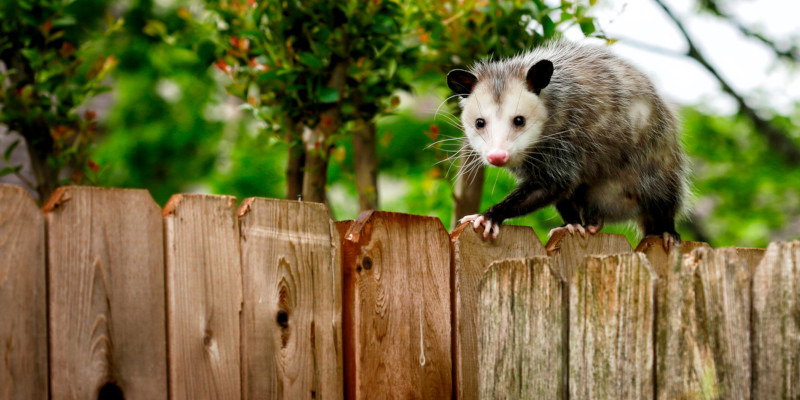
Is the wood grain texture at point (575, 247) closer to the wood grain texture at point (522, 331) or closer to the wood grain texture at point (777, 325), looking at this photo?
the wood grain texture at point (522, 331)

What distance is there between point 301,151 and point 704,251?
1.64 m

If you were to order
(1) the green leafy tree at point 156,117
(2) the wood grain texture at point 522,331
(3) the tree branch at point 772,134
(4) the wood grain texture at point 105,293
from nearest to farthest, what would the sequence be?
1. (4) the wood grain texture at point 105,293
2. (2) the wood grain texture at point 522,331
3. (3) the tree branch at point 772,134
4. (1) the green leafy tree at point 156,117

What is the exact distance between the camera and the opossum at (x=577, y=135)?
7.89 feet

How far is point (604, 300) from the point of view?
1.45 meters

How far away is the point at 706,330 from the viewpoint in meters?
1.34

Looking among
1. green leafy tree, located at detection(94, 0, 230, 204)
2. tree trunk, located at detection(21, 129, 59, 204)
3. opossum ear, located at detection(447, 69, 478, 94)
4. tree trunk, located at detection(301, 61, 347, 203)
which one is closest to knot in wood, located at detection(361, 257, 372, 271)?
tree trunk, located at detection(301, 61, 347, 203)

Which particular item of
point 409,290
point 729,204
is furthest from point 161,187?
point 409,290

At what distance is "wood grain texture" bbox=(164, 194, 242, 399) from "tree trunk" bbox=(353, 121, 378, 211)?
1367 millimetres

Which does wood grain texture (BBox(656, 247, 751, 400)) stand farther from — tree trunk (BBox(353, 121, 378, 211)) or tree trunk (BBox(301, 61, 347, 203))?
tree trunk (BBox(353, 121, 378, 211))

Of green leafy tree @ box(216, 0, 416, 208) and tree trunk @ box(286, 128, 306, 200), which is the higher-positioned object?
green leafy tree @ box(216, 0, 416, 208)

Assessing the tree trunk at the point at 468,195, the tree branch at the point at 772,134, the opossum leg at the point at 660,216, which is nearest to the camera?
the opossum leg at the point at 660,216

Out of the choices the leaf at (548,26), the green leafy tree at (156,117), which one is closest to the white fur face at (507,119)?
the leaf at (548,26)

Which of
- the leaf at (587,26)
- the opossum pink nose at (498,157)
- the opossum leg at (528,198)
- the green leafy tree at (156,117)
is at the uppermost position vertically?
the green leafy tree at (156,117)

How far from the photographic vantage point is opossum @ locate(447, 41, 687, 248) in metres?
2.40
